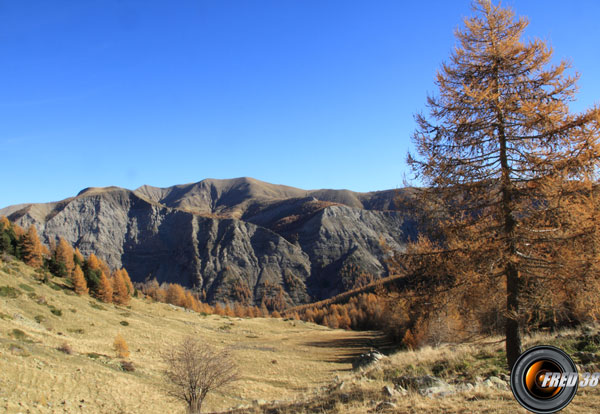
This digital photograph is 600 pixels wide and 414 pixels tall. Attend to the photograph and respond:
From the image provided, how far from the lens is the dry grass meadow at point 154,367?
9172 millimetres

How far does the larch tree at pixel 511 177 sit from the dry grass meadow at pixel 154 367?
2634mm

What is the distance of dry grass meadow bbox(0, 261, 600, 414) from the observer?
9172 millimetres

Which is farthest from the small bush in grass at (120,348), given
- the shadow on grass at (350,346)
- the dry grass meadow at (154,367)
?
the shadow on grass at (350,346)

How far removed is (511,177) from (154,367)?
120ft

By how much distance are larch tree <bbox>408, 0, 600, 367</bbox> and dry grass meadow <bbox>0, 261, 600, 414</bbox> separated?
263cm

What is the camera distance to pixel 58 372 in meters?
22.8

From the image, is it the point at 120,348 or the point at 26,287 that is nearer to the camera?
the point at 120,348

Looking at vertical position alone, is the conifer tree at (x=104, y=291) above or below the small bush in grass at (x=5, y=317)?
below

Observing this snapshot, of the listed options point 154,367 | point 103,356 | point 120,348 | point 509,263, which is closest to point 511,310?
point 509,263

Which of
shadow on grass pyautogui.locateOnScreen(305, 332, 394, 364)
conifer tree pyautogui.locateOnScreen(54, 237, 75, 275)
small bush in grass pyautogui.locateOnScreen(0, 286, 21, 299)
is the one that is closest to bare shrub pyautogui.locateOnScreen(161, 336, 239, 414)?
small bush in grass pyautogui.locateOnScreen(0, 286, 21, 299)

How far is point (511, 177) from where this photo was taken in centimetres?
869

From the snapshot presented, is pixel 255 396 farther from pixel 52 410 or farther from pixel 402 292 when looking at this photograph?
pixel 402 292

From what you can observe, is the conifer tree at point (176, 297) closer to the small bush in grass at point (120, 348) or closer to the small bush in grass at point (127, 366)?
A: the small bush in grass at point (120, 348)

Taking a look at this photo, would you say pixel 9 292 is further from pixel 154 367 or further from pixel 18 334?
pixel 154 367
